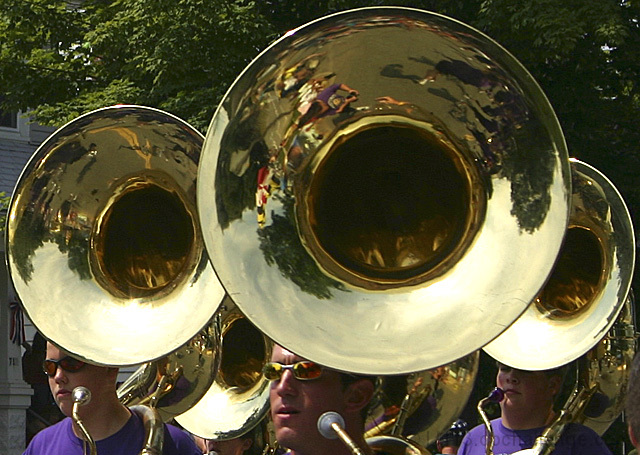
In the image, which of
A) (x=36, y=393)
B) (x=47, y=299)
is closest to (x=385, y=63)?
(x=47, y=299)

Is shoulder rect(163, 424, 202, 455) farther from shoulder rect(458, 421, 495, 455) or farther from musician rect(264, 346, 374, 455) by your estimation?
shoulder rect(458, 421, 495, 455)

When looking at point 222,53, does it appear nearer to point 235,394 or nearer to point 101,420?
point 235,394

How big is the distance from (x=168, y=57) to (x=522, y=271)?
879 centimetres

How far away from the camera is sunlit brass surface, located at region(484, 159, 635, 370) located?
4.86 m

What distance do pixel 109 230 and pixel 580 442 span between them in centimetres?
186

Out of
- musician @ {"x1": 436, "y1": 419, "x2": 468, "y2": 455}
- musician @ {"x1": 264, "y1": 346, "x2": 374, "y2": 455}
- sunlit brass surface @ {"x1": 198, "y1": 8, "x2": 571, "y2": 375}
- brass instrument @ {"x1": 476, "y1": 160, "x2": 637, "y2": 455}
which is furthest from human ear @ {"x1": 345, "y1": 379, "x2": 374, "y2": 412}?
musician @ {"x1": 436, "y1": 419, "x2": 468, "y2": 455}

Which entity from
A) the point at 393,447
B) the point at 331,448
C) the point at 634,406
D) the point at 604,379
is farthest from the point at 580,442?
the point at 634,406

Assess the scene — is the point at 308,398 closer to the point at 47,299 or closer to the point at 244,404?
the point at 47,299

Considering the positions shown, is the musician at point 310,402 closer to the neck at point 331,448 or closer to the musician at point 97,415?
the neck at point 331,448

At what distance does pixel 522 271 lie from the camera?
120 inches

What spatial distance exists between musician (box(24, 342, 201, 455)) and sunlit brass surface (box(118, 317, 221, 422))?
69 cm

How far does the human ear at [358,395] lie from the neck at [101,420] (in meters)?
1.19

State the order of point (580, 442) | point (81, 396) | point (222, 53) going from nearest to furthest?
point (81, 396)
point (580, 442)
point (222, 53)

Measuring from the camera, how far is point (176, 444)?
4297 mm
